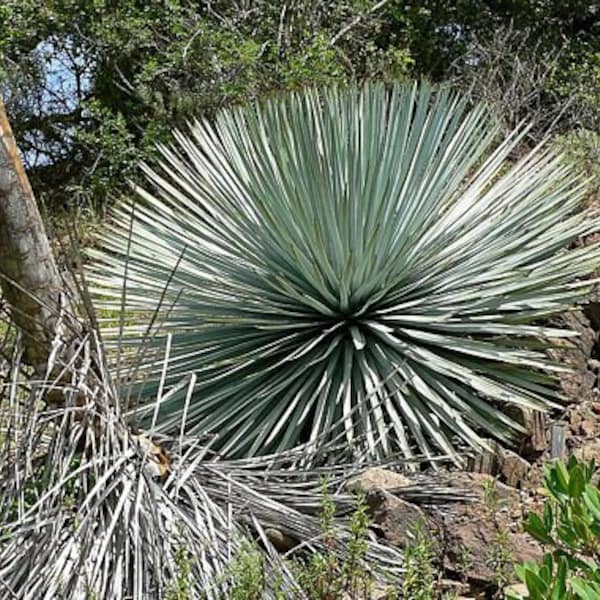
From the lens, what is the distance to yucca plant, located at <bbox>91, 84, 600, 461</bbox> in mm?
3924

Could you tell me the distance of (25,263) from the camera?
2.73 metres

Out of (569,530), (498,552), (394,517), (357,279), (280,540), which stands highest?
(357,279)

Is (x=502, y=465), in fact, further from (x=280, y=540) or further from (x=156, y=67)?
(x=156, y=67)

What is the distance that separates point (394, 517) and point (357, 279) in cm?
133

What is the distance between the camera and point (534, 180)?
4617 millimetres

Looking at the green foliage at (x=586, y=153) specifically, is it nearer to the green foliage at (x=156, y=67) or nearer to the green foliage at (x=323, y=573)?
the green foliage at (x=156, y=67)

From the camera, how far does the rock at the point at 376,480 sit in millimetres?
3216

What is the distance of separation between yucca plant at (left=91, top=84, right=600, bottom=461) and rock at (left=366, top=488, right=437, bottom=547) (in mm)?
565

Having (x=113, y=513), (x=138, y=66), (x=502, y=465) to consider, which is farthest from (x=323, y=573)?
(x=138, y=66)

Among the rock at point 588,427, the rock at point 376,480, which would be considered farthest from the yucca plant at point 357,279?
the rock at point 588,427

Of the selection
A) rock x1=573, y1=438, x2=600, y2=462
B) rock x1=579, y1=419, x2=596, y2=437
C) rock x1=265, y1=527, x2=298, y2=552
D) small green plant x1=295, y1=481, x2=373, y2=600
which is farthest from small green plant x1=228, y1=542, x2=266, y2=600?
rock x1=579, y1=419, x2=596, y2=437

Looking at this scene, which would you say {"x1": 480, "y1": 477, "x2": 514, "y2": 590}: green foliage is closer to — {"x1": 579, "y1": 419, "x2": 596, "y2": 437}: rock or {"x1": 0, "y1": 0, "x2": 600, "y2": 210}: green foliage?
{"x1": 579, "y1": 419, "x2": 596, "y2": 437}: rock

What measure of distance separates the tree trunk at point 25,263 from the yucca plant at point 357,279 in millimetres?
983

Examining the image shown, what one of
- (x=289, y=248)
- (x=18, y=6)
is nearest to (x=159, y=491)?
(x=289, y=248)
